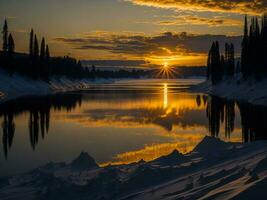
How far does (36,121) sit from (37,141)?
10743mm

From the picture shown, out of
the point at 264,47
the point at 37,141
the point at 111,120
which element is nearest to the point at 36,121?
the point at 111,120

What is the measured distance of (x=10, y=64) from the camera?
79.1 metres

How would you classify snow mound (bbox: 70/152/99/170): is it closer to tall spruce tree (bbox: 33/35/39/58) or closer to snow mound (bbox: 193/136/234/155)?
snow mound (bbox: 193/136/234/155)

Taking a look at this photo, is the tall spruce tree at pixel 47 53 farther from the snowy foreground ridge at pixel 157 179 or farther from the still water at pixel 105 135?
the snowy foreground ridge at pixel 157 179

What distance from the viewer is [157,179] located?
1245cm

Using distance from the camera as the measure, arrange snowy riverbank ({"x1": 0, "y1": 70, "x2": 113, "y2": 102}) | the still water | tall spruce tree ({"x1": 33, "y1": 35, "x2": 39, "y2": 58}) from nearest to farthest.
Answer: the still water
snowy riverbank ({"x1": 0, "y1": 70, "x2": 113, "y2": 102})
tall spruce tree ({"x1": 33, "y1": 35, "x2": 39, "y2": 58})

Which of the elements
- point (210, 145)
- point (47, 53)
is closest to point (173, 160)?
point (210, 145)

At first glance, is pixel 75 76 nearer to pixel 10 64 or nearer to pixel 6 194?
pixel 10 64

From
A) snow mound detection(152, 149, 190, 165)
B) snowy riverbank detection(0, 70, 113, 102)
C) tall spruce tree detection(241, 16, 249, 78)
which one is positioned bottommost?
snowy riverbank detection(0, 70, 113, 102)

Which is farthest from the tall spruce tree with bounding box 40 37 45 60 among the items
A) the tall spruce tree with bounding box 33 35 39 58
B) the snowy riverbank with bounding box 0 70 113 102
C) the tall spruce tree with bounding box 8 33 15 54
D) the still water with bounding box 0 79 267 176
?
the still water with bounding box 0 79 267 176

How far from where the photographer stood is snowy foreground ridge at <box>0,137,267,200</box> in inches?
364

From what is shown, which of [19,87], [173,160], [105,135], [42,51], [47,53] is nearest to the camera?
[173,160]

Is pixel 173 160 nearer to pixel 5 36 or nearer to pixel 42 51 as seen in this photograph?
pixel 5 36

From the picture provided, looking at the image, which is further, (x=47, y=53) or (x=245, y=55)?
(x=47, y=53)
